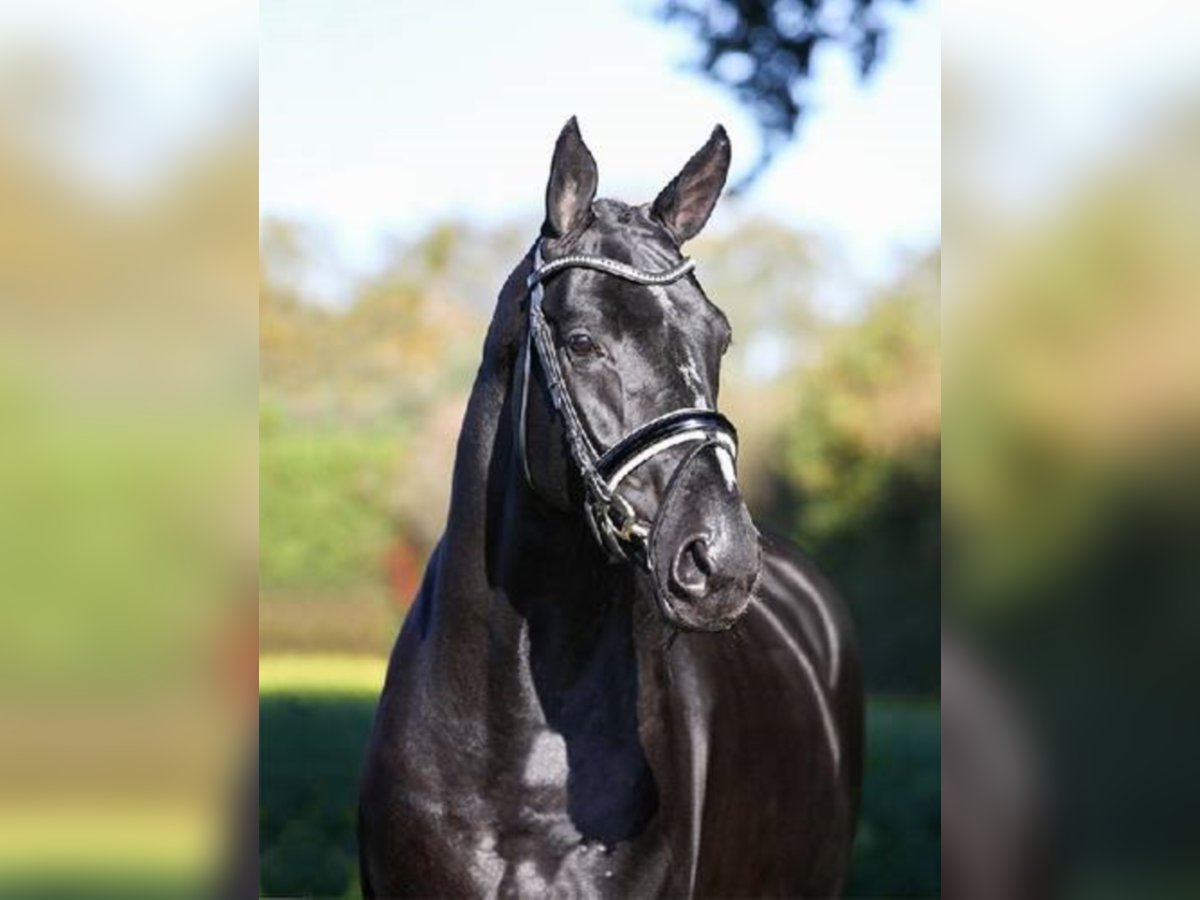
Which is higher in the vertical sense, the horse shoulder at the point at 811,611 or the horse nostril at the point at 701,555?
the horse shoulder at the point at 811,611

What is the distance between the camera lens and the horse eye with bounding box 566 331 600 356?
3285mm

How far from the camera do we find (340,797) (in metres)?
8.92

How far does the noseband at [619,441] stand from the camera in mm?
3123

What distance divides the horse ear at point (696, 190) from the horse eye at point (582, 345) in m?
0.41

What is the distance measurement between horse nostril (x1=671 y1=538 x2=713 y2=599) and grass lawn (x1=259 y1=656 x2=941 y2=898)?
5699mm

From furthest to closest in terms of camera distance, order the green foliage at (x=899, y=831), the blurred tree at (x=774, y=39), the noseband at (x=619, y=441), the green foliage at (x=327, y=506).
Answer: the green foliage at (x=327, y=506) → the green foliage at (x=899, y=831) → the blurred tree at (x=774, y=39) → the noseband at (x=619, y=441)

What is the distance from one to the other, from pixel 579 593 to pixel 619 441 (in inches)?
19.9

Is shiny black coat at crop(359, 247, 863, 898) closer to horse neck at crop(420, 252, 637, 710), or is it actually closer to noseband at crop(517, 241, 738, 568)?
horse neck at crop(420, 252, 637, 710)
